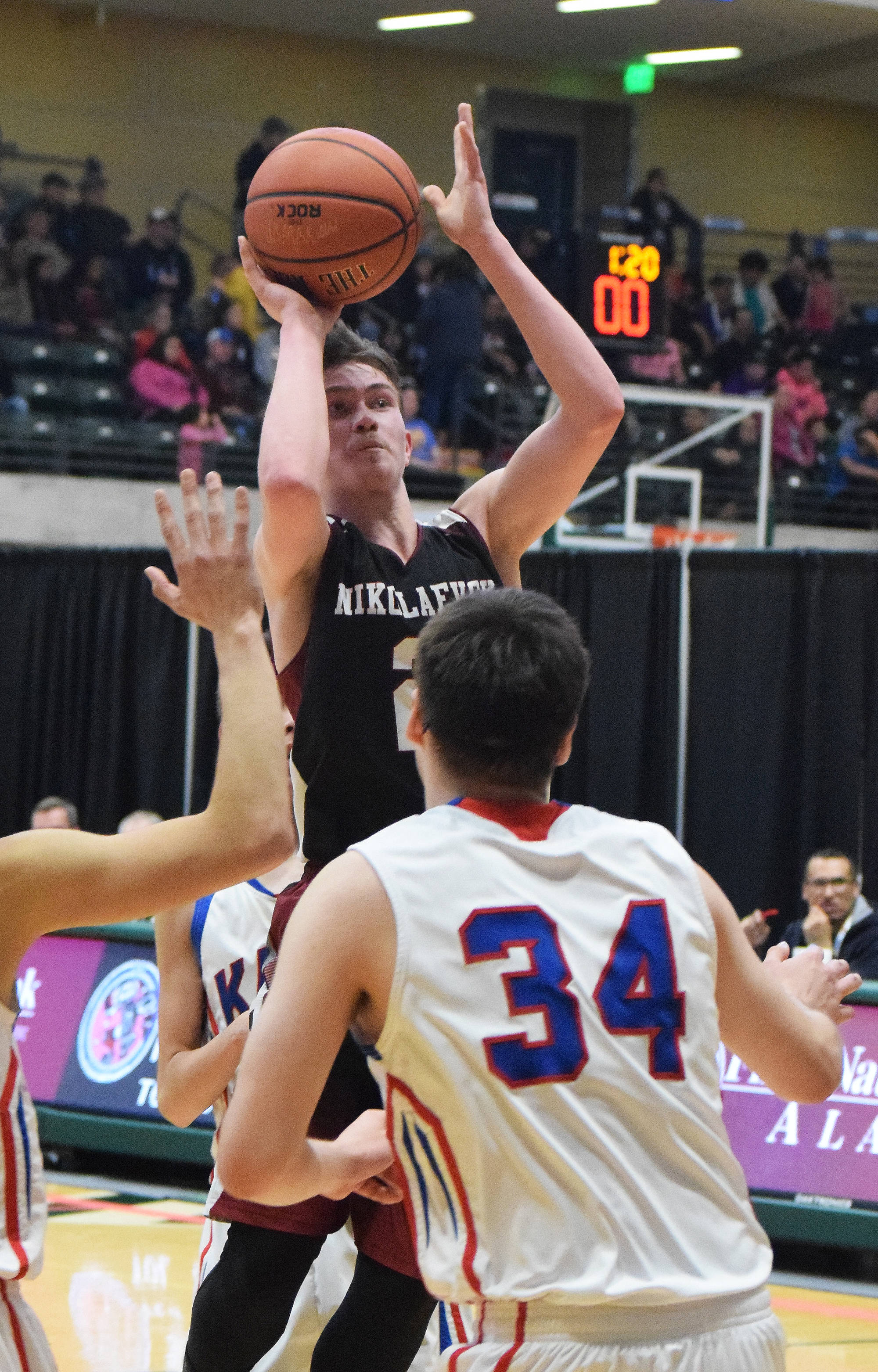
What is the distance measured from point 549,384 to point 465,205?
37 cm

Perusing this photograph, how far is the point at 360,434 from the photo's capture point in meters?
3.50

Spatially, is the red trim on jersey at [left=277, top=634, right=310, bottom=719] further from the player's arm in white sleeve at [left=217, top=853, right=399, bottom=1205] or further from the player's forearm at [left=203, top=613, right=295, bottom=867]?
the player's arm in white sleeve at [left=217, top=853, right=399, bottom=1205]

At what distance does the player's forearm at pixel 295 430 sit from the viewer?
315 cm

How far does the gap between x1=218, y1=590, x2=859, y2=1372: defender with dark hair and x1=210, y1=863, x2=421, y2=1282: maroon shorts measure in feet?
2.54

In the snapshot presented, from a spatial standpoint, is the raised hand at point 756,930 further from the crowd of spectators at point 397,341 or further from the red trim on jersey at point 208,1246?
the crowd of spectators at point 397,341

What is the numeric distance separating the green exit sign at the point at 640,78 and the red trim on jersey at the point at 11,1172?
737 inches

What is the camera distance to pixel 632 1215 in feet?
7.24

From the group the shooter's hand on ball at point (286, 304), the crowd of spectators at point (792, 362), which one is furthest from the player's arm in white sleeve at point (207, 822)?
the crowd of spectators at point (792, 362)

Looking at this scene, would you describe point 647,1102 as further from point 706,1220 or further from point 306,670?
point 306,670

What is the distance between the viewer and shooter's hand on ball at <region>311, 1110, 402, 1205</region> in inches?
93.7

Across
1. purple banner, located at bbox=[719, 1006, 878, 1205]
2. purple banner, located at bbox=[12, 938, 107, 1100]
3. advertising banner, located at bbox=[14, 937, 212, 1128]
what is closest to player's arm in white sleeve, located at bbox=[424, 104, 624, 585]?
purple banner, located at bbox=[719, 1006, 878, 1205]

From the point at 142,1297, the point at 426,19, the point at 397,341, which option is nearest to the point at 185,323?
the point at 397,341

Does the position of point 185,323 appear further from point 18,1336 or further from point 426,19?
point 18,1336

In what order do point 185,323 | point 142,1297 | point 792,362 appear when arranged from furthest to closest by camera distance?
point 792,362 → point 185,323 → point 142,1297
